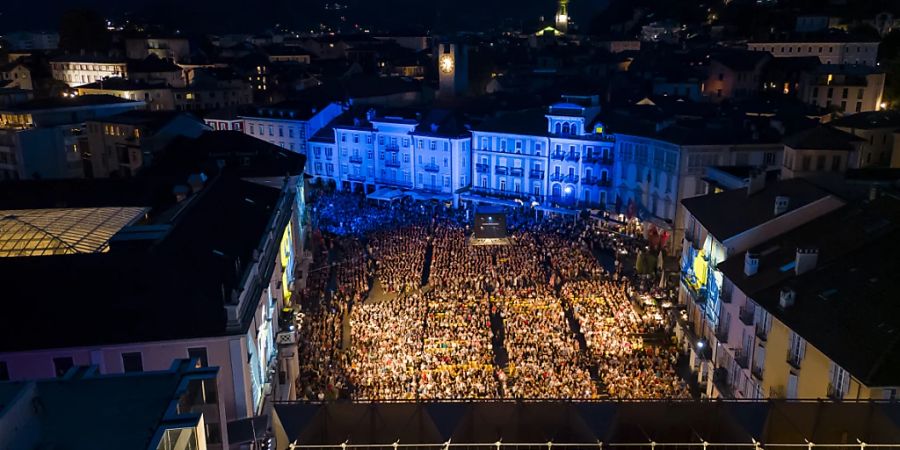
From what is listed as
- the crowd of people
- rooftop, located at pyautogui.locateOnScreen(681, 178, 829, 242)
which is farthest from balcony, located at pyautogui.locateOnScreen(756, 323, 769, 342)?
rooftop, located at pyautogui.locateOnScreen(681, 178, 829, 242)

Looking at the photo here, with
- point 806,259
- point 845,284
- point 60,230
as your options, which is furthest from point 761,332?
point 60,230

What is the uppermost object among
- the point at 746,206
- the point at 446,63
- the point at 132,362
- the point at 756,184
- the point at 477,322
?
the point at 446,63

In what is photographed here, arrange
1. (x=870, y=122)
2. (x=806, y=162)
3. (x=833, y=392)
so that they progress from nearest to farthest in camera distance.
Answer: (x=833, y=392), (x=806, y=162), (x=870, y=122)

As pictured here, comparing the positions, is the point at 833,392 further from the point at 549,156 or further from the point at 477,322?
the point at 549,156

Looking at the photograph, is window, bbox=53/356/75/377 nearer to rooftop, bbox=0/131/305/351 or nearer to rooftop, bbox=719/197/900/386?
rooftop, bbox=0/131/305/351

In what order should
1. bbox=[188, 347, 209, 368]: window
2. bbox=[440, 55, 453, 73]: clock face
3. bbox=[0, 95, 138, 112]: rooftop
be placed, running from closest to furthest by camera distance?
bbox=[188, 347, 209, 368]: window → bbox=[0, 95, 138, 112]: rooftop → bbox=[440, 55, 453, 73]: clock face

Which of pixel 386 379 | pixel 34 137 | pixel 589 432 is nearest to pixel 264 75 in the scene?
pixel 34 137

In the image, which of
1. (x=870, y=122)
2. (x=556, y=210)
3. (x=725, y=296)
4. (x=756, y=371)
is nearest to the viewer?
(x=756, y=371)

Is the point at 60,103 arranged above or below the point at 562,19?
below
